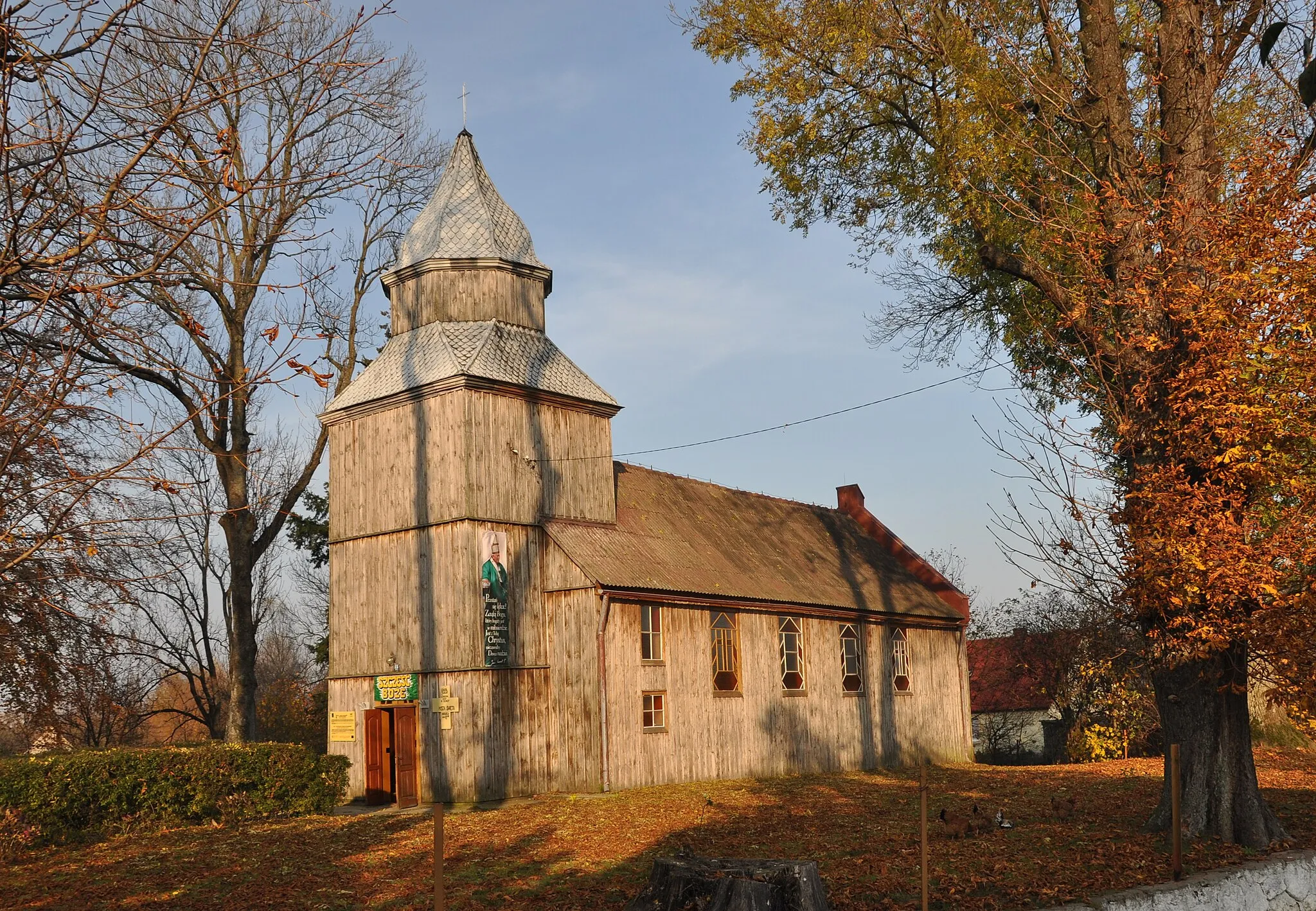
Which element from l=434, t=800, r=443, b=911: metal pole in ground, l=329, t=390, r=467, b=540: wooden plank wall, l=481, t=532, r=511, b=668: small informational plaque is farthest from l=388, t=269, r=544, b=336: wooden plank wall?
l=434, t=800, r=443, b=911: metal pole in ground

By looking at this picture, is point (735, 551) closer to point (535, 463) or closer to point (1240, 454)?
point (535, 463)

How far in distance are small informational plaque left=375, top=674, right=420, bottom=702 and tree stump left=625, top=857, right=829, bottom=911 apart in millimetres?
13289

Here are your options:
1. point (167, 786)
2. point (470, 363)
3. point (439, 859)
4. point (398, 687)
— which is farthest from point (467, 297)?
point (439, 859)

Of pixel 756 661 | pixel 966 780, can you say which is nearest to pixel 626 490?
pixel 756 661

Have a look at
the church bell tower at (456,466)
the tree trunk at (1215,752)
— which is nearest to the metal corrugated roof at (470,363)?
the church bell tower at (456,466)

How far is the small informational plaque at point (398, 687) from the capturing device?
74.9ft

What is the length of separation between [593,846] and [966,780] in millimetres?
12704

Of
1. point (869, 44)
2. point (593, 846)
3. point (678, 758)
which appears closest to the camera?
point (593, 846)

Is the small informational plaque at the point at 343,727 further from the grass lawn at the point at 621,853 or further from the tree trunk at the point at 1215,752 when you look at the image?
the tree trunk at the point at 1215,752

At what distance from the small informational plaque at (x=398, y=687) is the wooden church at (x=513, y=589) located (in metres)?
0.06

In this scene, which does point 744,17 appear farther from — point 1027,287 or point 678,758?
point 678,758

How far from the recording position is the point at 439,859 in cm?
723

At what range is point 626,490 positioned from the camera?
29.0 metres

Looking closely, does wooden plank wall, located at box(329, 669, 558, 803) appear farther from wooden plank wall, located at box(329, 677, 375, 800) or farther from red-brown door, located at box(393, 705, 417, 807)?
wooden plank wall, located at box(329, 677, 375, 800)
